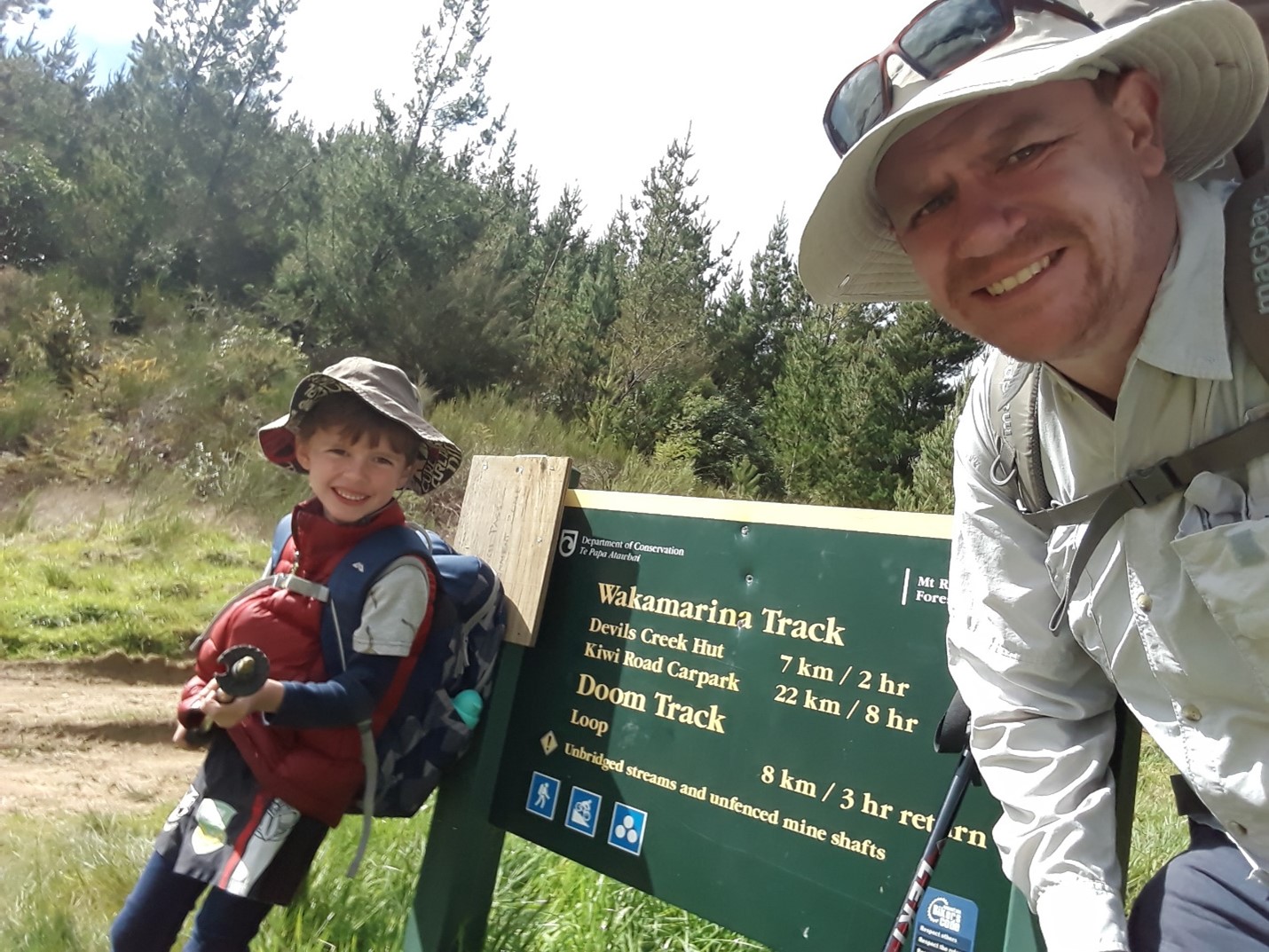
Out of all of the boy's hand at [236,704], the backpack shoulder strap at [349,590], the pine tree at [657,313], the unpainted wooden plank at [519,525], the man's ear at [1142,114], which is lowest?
the boy's hand at [236,704]

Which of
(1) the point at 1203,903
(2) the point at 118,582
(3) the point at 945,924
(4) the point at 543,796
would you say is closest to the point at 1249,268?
(1) the point at 1203,903

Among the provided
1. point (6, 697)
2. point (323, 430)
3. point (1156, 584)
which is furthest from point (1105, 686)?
point (6, 697)

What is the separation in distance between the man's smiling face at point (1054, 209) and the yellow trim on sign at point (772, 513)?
64cm

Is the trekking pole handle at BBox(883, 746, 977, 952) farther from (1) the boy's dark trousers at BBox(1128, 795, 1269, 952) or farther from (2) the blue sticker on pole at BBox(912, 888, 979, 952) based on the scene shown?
(1) the boy's dark trousers at BBox(1128, 795, 1269, 952)

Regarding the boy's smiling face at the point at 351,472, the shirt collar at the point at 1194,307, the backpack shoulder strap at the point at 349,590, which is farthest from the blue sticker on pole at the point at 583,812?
the shirt collar at the point at 1194,307

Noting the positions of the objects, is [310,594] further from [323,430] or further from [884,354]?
[884,354]

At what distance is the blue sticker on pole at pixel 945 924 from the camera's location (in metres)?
1.73

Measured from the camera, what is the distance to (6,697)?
5406 millimetres

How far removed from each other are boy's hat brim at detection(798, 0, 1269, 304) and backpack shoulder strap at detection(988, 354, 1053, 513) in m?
0.38

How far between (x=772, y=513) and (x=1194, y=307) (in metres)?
1.11

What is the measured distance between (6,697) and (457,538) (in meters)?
4.12

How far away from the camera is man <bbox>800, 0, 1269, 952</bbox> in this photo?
47.9 inches

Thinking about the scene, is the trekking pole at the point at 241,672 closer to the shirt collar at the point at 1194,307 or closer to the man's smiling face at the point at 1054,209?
the man's smiling face at the point at 1054,209

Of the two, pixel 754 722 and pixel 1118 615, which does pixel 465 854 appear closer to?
pixel 754 722
